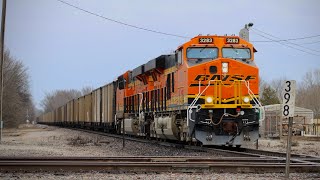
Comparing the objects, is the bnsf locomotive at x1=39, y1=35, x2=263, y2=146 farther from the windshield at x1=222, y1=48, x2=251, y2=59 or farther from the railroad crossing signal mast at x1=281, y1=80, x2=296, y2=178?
the railroad crossing signal mast at x1=281, y1=80, x2=296, y2=178

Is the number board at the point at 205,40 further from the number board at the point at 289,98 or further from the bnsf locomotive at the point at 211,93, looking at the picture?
the number board at the point at 289,98

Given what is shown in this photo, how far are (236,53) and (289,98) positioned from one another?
7.70 meters

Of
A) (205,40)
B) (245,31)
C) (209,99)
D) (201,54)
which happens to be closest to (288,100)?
(209,99)

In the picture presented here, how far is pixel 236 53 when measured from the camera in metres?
16.7

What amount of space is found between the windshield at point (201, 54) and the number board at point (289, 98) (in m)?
7.28

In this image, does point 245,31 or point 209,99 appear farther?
point 245,31

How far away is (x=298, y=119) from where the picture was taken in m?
45.7

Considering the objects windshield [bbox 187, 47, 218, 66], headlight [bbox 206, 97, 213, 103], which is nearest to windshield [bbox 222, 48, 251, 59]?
windshield [bbox 187, 47, 218, 66]

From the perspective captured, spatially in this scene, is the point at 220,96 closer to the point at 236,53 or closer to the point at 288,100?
the point at 236,53

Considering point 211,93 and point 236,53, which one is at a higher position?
point 236,53

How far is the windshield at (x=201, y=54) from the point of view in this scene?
16422mm

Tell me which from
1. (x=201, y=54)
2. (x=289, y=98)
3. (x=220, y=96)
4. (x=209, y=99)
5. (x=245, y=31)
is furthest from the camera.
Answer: (x=245, y=31)

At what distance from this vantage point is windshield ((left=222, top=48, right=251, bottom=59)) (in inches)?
653

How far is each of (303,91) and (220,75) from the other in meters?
90.3
